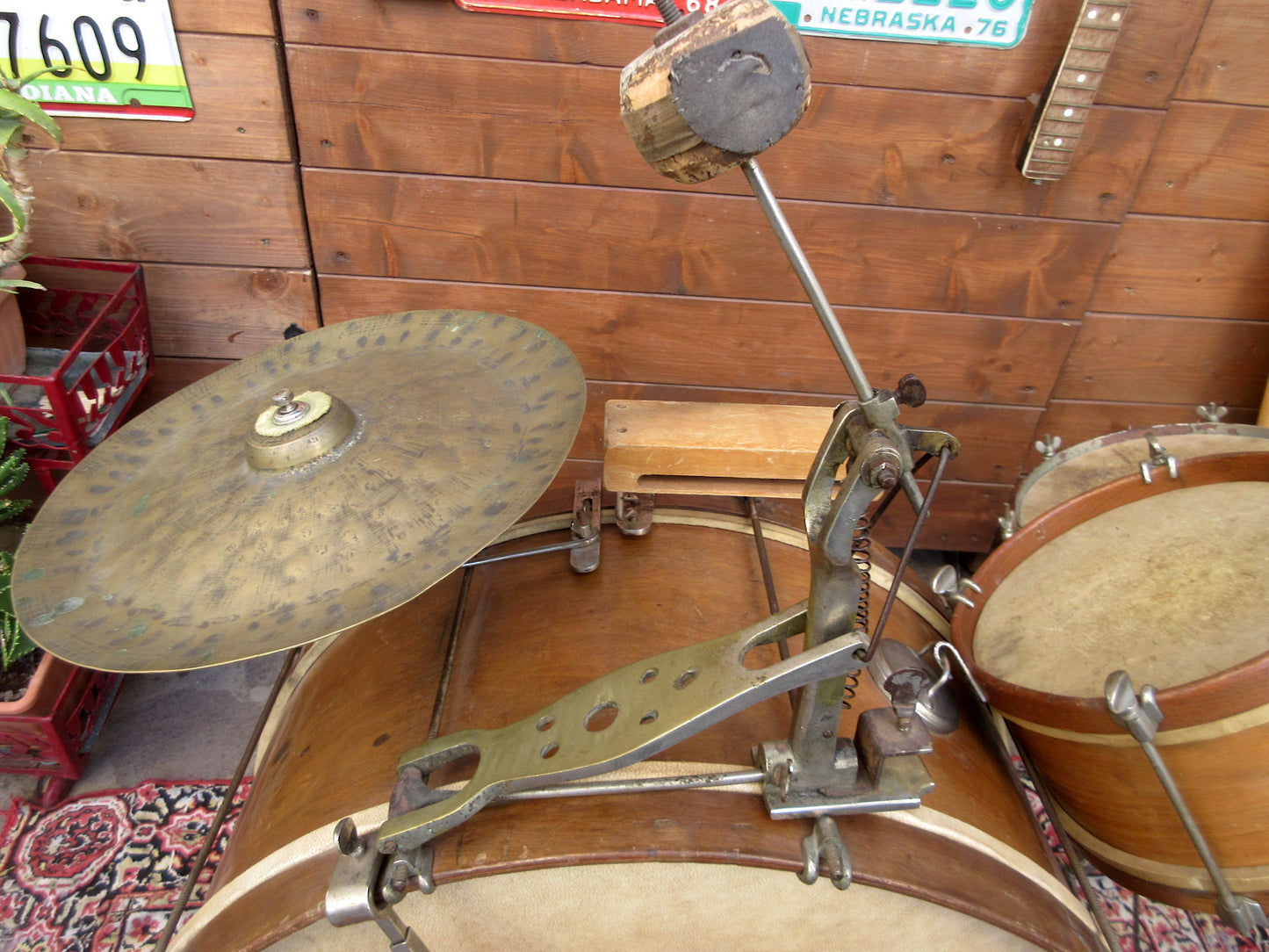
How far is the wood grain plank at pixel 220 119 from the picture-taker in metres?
1.46

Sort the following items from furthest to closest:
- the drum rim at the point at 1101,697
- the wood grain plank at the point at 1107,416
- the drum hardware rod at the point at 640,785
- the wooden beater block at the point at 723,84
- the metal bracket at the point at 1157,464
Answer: the wood grain plank at the point at 1107,416
the metal bracket at the point at 1157,464
the drum hardware rod at the point at 640,785
the drum rim at the point at 1101,697
the wooden beater block at the point at 723,84

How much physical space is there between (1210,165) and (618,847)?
1.76 meters

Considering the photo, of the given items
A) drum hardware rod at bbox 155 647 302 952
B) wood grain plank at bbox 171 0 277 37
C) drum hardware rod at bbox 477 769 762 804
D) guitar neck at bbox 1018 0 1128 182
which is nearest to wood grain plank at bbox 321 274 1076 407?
guitar neck at bbox 1018 0 1128 182

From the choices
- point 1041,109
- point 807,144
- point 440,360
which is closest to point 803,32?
point 807,144

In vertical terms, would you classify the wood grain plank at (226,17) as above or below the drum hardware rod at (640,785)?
above

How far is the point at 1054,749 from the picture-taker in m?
0.95

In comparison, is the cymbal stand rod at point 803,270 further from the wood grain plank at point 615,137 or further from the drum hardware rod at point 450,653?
the wood grain plank at point 615,137

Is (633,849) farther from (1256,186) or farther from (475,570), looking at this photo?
(1256,186)

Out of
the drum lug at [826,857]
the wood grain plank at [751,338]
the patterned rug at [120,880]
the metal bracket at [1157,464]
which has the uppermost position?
the metal bracket at [1157,464]

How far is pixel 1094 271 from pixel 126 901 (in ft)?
7.53

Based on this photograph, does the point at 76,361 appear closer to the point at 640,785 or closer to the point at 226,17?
the point at 226,17

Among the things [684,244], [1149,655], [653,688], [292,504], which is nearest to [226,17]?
[684,244]

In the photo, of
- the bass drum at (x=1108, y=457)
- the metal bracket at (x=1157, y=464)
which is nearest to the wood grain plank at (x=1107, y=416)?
the bass drum at (x=1108, y=457)

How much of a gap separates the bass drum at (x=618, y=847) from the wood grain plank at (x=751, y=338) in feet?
2.66
